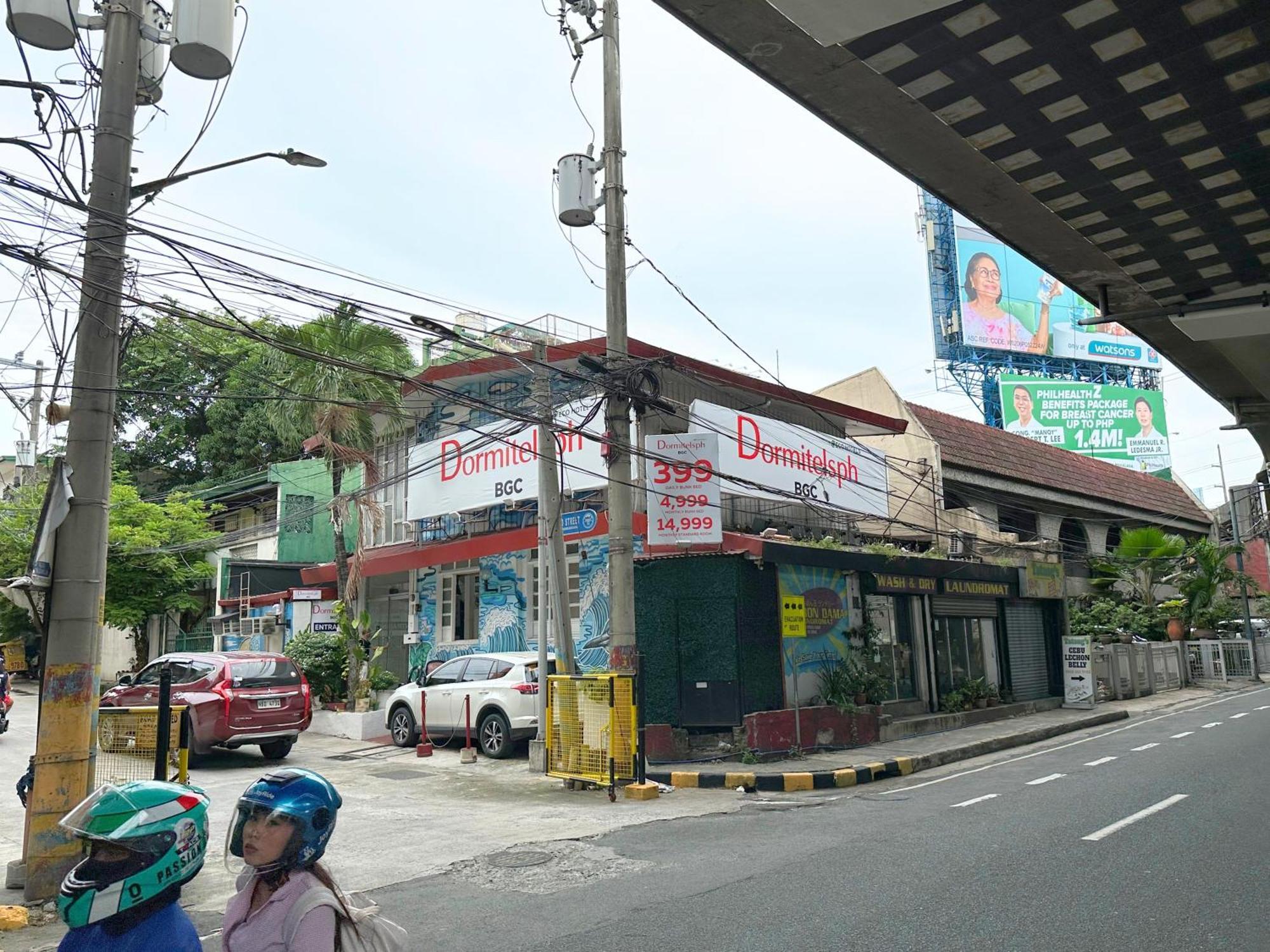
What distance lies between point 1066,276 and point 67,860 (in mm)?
8570

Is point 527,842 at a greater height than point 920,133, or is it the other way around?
point 920,133

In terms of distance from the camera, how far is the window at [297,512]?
28.8 metres

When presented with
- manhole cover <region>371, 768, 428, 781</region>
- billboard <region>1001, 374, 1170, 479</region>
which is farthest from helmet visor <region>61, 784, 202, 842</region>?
billboard <region>1001, 374, 1170, 479</region>

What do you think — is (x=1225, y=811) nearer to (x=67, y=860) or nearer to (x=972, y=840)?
(x=972, y=840)

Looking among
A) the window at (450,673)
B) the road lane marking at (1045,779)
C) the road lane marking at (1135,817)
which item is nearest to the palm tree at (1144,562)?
the road lane marking at (1045,779)

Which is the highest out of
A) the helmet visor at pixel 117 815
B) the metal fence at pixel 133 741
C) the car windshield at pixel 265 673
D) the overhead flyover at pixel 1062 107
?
the overhead flyover at pixel 1062 107

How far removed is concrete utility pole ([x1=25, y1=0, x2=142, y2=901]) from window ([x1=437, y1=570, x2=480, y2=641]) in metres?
12.7

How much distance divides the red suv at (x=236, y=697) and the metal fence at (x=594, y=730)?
4.52 meters

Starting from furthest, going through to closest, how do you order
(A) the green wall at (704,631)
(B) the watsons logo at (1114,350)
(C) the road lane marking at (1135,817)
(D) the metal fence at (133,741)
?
(B) the watsons logo at (1114,350) → (A) the green wall at (704,631) → (D) the metal fence at (133,741) → (C) the road lane marking at (1135,817)

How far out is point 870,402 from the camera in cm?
2956

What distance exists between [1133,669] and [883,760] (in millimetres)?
15187

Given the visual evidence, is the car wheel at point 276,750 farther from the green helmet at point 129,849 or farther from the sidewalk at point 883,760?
the green helmet at point 129,849

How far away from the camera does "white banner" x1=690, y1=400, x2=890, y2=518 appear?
17.9 meters

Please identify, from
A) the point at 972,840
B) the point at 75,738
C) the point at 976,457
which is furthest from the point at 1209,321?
the point at 976,457
